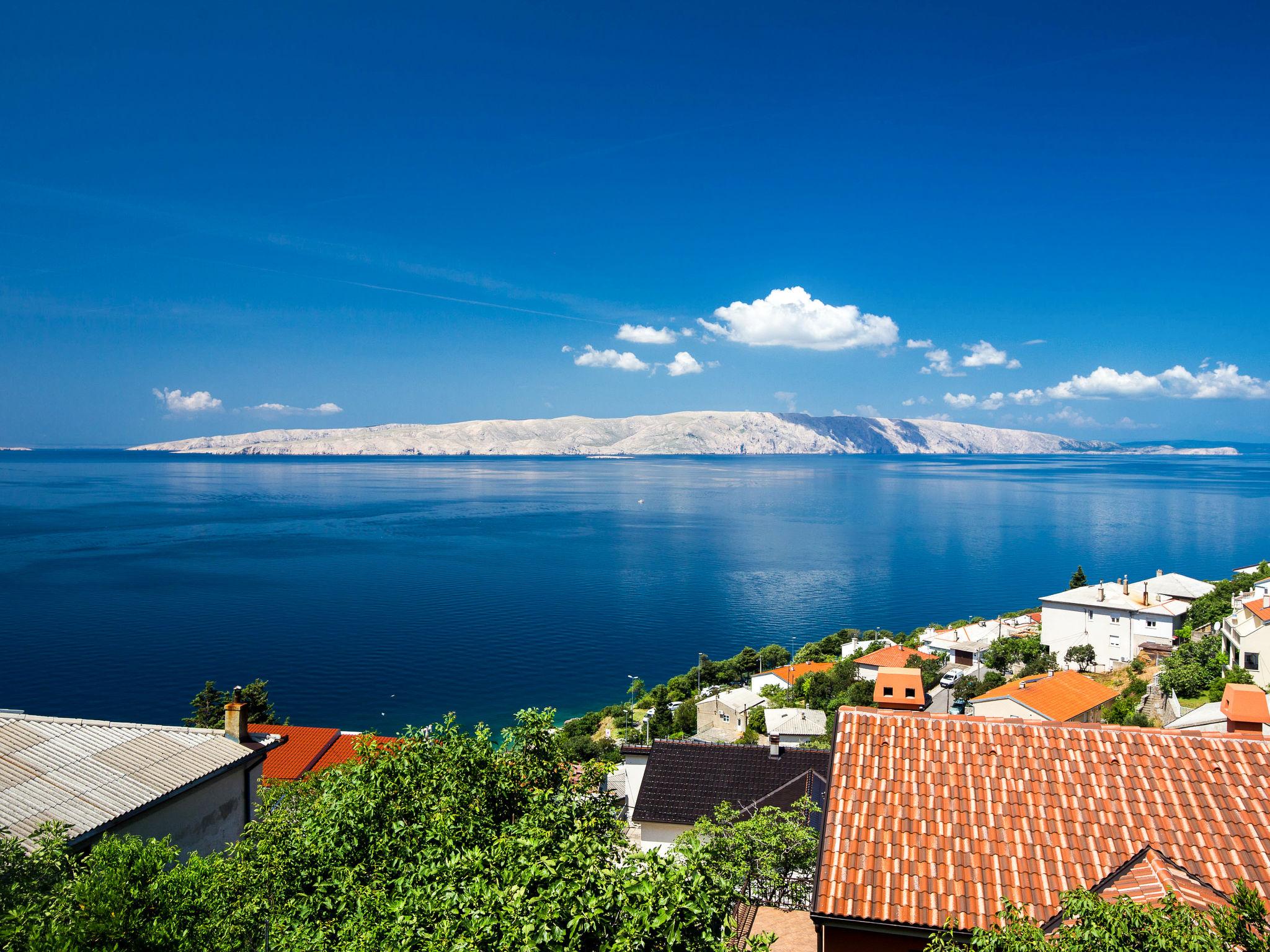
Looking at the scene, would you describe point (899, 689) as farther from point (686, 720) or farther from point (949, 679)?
point (949, 679)

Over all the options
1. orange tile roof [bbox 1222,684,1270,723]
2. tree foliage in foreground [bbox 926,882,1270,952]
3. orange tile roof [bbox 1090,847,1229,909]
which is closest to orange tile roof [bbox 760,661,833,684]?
orange tile roof [bbox 1222,684,1270,723]

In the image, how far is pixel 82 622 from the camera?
5831cm

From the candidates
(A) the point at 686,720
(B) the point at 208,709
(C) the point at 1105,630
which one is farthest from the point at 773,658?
(B) the point at 208,709

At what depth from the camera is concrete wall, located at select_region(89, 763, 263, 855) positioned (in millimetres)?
11356

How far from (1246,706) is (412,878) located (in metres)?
9.39

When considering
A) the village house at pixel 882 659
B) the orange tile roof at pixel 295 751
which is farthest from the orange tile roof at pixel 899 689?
the village house at pixel 882 659

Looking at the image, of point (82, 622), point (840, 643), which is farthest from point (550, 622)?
point (82, 622)

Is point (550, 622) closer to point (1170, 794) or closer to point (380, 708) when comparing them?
point (380, 708)

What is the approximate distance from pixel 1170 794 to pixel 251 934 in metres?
9.48

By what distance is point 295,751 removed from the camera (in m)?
24.5

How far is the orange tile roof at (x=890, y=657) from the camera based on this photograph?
1657 inches

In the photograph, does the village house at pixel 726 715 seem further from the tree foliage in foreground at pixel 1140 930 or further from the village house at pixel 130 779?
the tree foliage in foreground at pixel 1140 930

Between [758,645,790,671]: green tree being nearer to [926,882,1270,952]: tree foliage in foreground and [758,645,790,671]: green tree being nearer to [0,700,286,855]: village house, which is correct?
[0,700,286,855]: village house

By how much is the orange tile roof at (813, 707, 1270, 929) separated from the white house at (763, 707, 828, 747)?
968 inches
